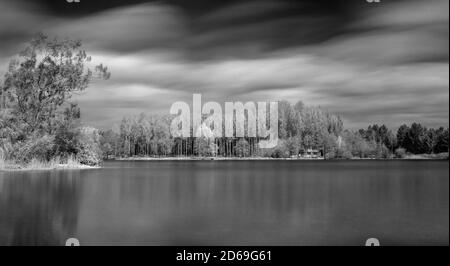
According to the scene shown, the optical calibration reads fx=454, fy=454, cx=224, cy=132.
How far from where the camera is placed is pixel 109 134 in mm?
99250

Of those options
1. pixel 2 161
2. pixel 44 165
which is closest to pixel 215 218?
pixel 2 161

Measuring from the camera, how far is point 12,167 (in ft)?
104

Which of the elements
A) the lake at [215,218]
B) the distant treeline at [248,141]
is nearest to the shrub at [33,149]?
the lake at [215,218]

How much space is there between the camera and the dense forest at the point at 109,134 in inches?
1330

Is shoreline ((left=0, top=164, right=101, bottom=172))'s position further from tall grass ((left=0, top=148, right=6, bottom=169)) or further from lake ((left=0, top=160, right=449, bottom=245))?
lake ((left=0, top=160, right=449, bottom=245))

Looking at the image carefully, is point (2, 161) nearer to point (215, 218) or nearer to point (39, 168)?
point (39, 168)

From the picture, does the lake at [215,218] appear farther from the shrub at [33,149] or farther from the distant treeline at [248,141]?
the distant treeline at [248,141]

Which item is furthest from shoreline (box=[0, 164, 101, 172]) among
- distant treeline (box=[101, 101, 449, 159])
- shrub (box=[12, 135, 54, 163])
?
distant treeline (box=[101, 101, 449, 159])

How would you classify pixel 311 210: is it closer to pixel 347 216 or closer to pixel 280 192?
pixel 347 216

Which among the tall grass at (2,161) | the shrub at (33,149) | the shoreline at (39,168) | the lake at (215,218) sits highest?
the shrub at (33,149)

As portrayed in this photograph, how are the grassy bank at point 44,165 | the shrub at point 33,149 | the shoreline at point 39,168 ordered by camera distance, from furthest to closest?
the shrub at point 33,149, the grassy bank at point 44,165, the shoreline at point 39,168

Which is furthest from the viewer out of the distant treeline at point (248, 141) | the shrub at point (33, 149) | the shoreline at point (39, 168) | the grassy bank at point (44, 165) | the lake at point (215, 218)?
the distant treeline at point (248, 141)

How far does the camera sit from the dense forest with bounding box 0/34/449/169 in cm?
3378
